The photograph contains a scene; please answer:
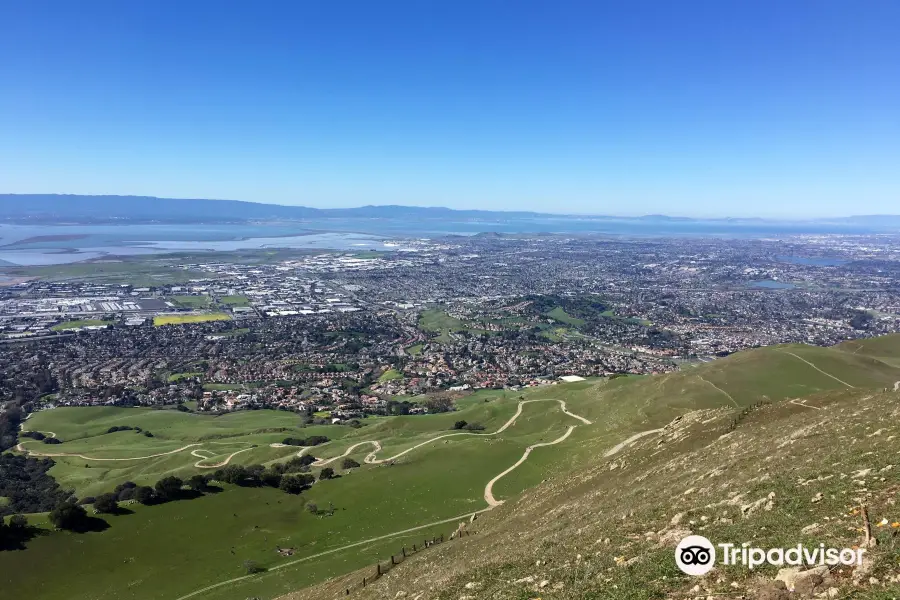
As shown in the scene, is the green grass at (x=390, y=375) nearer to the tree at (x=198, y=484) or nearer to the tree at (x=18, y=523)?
the tree at (x=198, y=484)

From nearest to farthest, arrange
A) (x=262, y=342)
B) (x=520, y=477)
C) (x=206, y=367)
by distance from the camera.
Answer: (x=520, y=477)
(x=206, y=367)
(x=262, y=342)

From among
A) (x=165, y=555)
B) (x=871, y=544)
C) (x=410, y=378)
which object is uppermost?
(x=871, y=544)

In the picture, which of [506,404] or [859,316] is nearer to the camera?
[506,404]

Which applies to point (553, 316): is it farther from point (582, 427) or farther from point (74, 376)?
point (74, 376)

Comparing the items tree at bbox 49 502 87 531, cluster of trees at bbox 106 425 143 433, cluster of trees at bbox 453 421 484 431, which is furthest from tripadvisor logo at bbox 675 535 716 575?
cluster of trees at bbox 106 425 143 433

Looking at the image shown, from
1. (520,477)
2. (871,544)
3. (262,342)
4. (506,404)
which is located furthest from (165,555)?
(262,342)

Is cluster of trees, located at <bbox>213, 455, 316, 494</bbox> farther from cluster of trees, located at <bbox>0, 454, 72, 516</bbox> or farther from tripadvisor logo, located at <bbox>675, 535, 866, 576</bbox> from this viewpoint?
tripadvisor logo, located at <bbox>675, 535, 866, 576</bbox>

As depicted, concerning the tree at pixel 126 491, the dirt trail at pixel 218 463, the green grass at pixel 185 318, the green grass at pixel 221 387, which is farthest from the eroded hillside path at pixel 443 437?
the green grass at pixel 185 318
